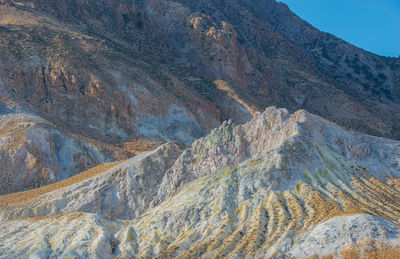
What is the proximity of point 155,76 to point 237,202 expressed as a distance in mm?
62036

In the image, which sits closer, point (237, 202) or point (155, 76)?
point (237, 202)

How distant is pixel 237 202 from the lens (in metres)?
42.9

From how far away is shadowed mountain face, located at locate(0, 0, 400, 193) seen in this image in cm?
8644

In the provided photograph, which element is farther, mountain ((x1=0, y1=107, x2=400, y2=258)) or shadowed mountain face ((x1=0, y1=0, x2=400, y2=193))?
shadowed mountain face ((x1=0, y1=0, x2=400, y2=193))

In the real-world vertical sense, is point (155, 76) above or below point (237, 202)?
below

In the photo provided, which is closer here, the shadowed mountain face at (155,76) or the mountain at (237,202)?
the mountain at (237,202)

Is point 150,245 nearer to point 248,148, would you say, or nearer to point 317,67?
point 248,148

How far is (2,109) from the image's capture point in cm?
7919

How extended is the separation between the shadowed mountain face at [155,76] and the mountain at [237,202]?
18.4m

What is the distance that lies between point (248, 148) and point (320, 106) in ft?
239

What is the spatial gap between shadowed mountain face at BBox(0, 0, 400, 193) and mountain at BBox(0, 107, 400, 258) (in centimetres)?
1843

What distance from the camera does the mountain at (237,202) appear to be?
36281mm

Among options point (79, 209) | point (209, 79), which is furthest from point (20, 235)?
point (209, 79)

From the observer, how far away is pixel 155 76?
Answer: 102 meters
